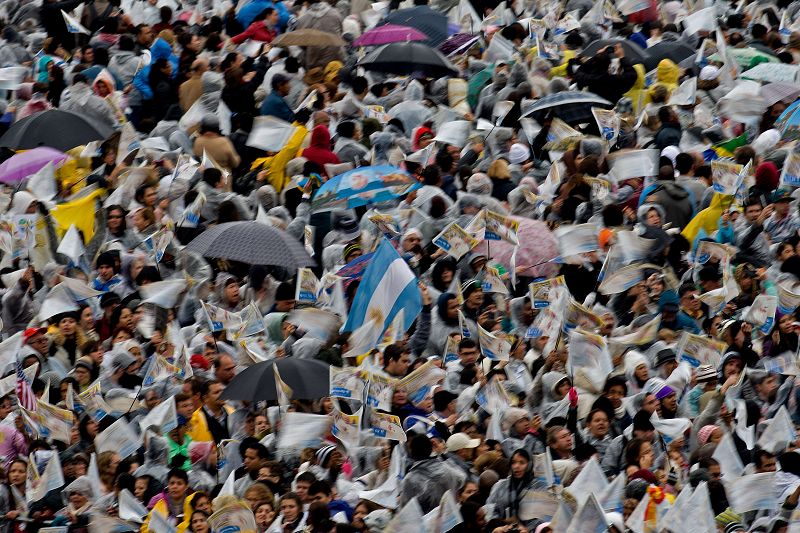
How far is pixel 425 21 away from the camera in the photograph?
77.6 ft

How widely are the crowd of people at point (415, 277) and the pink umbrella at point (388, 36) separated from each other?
0.52 feet

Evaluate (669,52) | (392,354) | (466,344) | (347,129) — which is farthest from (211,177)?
(669,52)

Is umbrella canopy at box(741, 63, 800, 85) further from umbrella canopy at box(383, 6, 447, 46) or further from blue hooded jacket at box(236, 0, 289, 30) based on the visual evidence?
blue hooded jacket at box(236, 0, 289, 30)

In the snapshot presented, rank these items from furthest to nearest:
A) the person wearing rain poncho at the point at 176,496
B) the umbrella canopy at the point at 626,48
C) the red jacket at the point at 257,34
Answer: the red jacket at the point at 257,34 < the umbrella canopy at the point at 626,48 < the person wearing rain poncho at the point at 176,496

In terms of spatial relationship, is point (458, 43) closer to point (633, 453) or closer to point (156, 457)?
point (156, 457)

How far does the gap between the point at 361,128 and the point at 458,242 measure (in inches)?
150

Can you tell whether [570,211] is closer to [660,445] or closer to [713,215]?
[713,215]

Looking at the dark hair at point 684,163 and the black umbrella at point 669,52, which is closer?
the dark hair at point 684,163

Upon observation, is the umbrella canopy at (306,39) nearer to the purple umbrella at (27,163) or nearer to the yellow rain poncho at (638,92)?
the yellow rain poncho at (638,92)

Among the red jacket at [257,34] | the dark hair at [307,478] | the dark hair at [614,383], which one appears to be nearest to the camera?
the dark hair at [307,478]

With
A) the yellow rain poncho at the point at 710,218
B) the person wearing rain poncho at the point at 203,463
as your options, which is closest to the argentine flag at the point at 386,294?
the person wearing rain poncho at the point at 203,463

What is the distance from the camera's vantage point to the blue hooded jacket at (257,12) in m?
24.5

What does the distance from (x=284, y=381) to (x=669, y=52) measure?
840cm

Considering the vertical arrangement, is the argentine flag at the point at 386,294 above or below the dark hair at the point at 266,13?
above
